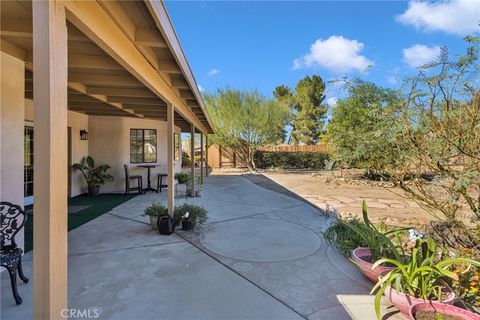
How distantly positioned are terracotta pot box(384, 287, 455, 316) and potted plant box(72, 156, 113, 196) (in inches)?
298

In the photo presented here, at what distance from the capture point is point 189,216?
454 cm

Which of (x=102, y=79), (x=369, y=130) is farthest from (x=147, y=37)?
(x=369, y=130)

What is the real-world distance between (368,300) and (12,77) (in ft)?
14.4

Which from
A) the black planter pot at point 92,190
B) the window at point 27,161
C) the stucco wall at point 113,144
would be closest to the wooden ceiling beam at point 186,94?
the window at point 27,161

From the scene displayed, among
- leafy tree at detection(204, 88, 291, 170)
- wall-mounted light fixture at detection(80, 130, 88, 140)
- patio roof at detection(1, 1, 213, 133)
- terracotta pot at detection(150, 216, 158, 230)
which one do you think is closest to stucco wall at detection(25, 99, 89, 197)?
wall-mounted light fixture at detection(80, 130, 88, 140)

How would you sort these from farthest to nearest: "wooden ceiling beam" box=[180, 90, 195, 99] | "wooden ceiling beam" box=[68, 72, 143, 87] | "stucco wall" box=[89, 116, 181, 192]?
1. "stucco wall" box=[89, 116, 181, 192]
2. "wooden ceiling beam" box=[180, 90, 195, 99]
3. "wooden ceiling beam" box=[68, 72, 143, 87]

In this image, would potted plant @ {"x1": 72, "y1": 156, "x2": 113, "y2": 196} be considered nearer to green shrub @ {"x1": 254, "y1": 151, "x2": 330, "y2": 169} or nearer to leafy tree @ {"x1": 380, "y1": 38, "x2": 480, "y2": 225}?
leafy tree @ {"x1": 380, "y1": 38, "x2": 480, "y2": 225}

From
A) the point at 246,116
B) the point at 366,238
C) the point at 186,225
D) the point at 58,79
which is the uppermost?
the point at 246,116

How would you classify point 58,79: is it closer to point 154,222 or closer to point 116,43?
point 116,43

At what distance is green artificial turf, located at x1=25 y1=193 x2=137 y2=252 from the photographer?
4300mm

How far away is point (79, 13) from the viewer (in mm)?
1610

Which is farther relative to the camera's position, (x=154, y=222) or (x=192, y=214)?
(x=192, y=214)

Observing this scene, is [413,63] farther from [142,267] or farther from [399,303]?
[142,267]

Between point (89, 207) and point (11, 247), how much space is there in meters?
4.03
